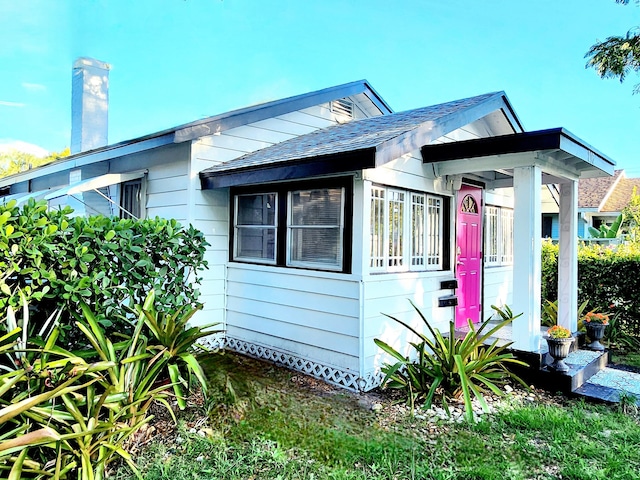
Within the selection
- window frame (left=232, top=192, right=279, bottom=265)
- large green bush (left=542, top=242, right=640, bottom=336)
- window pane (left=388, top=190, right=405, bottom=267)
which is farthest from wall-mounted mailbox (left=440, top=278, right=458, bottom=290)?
large green bush (left=542, top=242, right=640, bottom=336)

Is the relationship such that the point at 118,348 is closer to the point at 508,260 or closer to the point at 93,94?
the point at 508,260

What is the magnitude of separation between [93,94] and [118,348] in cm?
923

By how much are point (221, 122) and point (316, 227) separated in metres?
2.35

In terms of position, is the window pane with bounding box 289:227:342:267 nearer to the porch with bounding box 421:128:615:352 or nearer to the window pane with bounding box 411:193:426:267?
the window pane with bounding box 411:193:426:267

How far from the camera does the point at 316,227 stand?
19.0 feet

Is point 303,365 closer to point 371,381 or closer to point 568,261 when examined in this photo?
point 371,381

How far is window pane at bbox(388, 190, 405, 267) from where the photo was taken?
577 cm

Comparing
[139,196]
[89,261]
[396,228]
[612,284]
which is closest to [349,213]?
[396,228]

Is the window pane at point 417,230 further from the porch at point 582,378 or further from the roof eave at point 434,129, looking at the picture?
the porch at point 582,378

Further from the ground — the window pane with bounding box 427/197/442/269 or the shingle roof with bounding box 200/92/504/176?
the shingle roof with bounding box 200/92/504/176

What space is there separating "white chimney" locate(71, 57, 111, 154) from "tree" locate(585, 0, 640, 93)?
11191 millimetres

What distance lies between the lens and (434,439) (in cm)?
389

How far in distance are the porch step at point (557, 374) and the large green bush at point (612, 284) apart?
2.42 meters

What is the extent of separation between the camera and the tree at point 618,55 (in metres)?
7.96
